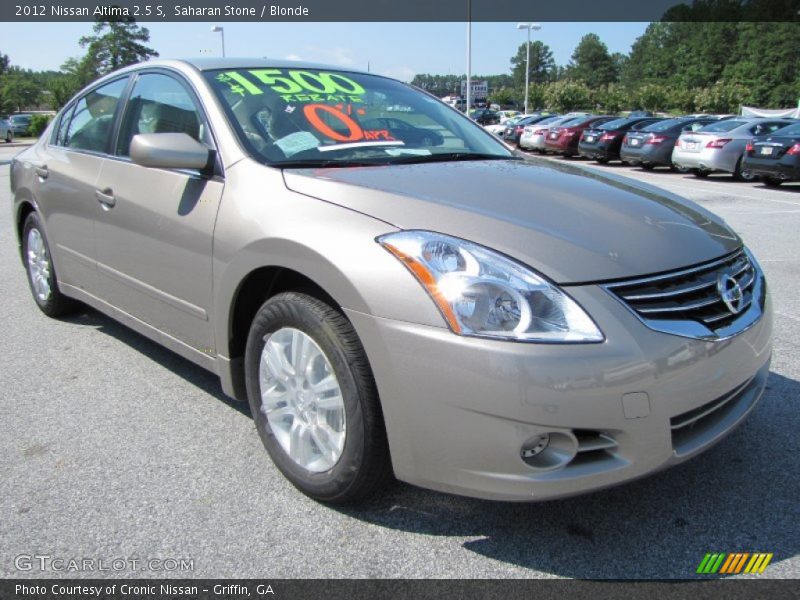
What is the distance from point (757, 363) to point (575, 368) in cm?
90

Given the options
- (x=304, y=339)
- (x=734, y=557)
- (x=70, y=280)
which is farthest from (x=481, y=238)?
(x=70, y=280)

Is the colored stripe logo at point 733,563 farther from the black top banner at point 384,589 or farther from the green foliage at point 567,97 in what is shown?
the green foliage at point 567,97

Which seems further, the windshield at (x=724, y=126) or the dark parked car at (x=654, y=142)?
the dark parked car at (x=654, y=142)

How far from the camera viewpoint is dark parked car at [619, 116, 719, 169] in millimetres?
17844

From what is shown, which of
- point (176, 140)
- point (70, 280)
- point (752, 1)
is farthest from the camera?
point (752, 1)

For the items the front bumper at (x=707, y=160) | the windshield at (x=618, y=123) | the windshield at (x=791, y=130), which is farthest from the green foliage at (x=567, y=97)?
the windshield at (x=791, y=130)

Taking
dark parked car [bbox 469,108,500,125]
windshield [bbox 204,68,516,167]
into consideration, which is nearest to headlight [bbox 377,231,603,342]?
windshield [bbox 204,68,516,167]

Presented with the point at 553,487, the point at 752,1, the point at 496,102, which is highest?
the point at 752,1

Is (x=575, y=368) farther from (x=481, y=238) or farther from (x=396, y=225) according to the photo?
(x=396, y=225)

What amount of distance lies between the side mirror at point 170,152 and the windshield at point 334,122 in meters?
0.19

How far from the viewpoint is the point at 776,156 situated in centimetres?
1318

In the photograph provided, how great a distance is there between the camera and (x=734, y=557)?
2.17 meters

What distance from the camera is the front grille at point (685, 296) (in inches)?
81.4

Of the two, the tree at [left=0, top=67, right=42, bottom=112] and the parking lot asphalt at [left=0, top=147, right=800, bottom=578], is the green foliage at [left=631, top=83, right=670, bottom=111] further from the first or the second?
the parking lot asphalt at [left=0, top=147, right=800, bottom=578]
